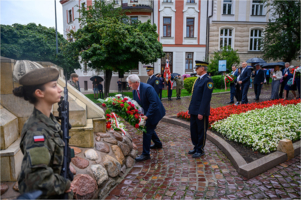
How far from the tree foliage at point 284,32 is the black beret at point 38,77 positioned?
95.8 ft

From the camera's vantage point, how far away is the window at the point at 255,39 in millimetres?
29000

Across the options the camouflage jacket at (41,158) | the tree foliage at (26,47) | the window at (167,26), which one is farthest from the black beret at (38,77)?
the window at (167,26)

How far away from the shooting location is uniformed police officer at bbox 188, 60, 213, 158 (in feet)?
15.4

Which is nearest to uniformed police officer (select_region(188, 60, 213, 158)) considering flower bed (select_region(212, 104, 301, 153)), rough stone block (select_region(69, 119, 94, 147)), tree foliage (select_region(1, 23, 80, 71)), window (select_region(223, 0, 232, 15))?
flower bed (select_region(212, 104, 301, 153))

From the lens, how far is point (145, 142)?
4895mm

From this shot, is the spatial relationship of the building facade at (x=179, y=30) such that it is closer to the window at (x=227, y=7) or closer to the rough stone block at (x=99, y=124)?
the window at (x=227, y=7)

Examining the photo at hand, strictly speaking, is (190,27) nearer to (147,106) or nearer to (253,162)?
(147,106)

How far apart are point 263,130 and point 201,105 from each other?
2.05 m

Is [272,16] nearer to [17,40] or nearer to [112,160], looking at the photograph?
[17,40]

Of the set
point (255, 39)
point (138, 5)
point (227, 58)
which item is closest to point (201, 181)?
point (227, 58)

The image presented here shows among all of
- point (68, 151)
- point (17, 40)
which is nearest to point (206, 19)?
point (17, 40)

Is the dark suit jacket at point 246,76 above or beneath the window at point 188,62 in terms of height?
beneath

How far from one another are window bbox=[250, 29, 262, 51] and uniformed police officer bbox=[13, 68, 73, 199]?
3210 cm

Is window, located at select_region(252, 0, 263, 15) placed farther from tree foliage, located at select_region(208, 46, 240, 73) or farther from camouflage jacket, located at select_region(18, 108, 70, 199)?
camouflage jacket, located at select_region(18, 108, 70, 199)
